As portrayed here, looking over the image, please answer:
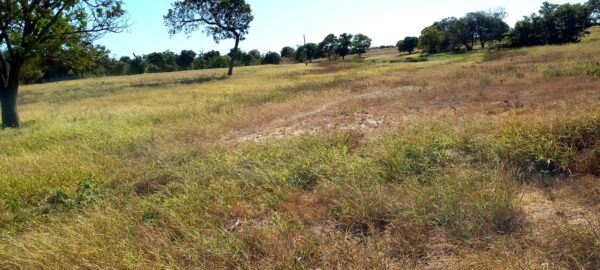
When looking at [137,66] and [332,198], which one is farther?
[137,66]

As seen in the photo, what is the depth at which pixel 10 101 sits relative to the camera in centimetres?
1459

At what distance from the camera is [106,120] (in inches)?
568

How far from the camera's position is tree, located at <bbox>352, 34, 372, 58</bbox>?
3841 inches

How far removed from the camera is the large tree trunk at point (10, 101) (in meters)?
14.5

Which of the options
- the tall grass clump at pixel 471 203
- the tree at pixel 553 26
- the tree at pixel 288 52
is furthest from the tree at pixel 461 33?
the tall grass clump at pixel 471 203

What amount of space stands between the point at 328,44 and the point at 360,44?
8034mm

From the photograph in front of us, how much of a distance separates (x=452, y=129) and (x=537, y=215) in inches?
128

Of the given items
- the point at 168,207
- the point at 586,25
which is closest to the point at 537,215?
the point at 168,207

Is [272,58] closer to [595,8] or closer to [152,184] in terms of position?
[595,8]

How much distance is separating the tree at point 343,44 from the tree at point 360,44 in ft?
4.24

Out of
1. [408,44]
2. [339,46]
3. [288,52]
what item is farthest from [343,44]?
[288,52]

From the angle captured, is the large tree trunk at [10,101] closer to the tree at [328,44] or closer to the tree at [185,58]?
the tree at [328,44]

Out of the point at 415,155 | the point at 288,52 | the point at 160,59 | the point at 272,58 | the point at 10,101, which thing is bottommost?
the point at 415,155

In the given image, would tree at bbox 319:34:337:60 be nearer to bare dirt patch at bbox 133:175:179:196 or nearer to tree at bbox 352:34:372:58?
tree at bbox 352:34:372:58
